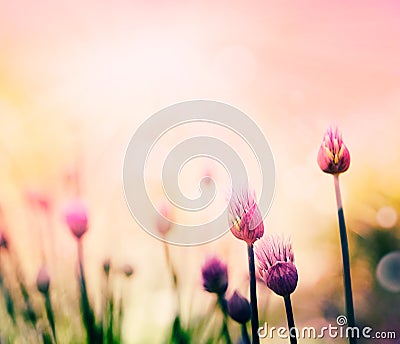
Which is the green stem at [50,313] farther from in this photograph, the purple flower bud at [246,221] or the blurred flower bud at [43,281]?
the purple flower bud at [246,221]

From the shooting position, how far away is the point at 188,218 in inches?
54.6

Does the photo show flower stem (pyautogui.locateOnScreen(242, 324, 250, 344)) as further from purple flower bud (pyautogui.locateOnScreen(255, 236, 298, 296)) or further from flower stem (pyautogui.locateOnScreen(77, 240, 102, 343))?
flower stem (pyautogui.locateOnScreen(77, 240, 102, 343))

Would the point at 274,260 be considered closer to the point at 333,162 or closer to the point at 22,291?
the point at 333,162

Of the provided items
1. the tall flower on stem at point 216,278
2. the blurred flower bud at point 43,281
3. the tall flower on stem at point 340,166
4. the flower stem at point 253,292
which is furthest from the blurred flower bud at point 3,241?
the tall flower on stem at point 340,166

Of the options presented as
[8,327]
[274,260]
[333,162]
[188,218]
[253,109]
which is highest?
[253,109]

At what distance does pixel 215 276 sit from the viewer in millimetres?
1367

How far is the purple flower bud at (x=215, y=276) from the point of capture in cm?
137

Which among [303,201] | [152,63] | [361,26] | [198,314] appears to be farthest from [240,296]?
[361,26]

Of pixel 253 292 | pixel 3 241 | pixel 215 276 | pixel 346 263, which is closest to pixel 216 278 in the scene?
pixel 215 276

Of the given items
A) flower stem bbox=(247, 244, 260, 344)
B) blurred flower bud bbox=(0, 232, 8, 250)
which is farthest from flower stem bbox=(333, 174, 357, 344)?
blurred flower bud bbox=(0, 232, 8, 250)

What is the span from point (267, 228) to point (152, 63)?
48 centimetres

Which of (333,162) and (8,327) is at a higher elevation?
(333,162)

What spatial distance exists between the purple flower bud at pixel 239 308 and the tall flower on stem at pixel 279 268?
7 centimetres

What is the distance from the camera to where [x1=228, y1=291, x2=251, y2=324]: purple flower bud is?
4.36ft
